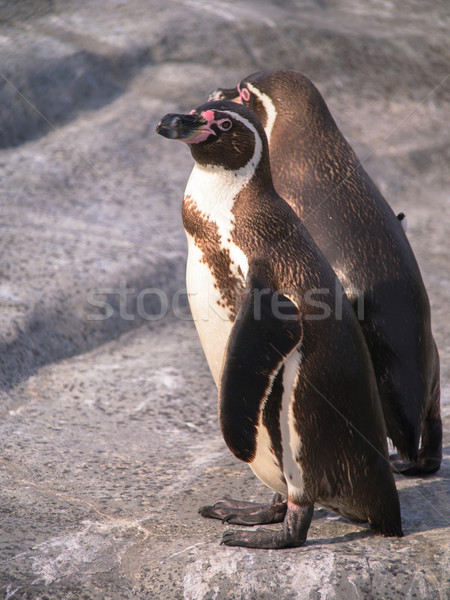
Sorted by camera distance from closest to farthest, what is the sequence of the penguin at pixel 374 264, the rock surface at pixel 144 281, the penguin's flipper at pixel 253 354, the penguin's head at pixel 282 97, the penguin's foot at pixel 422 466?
the penguin's flipper at pixel 253 354 < the rock surface at pixel 144 281 < the penguin at pixel 374 264 < the penguin's foot at pixel 422 466 < the penguin's head at pixel 282 97

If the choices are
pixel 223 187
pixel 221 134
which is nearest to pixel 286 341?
pixel 223 187

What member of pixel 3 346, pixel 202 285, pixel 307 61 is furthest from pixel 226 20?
pixel 202 285

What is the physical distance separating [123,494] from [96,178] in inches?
116

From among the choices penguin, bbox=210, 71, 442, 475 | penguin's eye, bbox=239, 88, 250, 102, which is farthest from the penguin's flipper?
penguin's eye, bbox=239, 88, 250, 102

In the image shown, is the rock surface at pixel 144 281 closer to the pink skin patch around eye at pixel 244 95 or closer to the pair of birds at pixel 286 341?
the pair of birds at pixel 286 341

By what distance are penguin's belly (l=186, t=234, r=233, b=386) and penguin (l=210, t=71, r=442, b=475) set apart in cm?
46

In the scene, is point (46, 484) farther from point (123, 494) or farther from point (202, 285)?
point (202, 285)

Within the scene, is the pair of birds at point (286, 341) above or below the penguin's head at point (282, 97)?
below

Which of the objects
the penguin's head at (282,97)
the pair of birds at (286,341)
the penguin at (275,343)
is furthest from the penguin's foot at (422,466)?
the penguin's head at (282,97)

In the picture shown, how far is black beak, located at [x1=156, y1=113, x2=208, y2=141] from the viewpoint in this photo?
1792 mm

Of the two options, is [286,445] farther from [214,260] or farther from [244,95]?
[244,95]

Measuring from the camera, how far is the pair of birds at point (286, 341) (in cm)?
170

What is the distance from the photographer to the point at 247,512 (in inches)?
80.8

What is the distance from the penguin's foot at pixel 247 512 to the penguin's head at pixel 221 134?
97 centimetres
